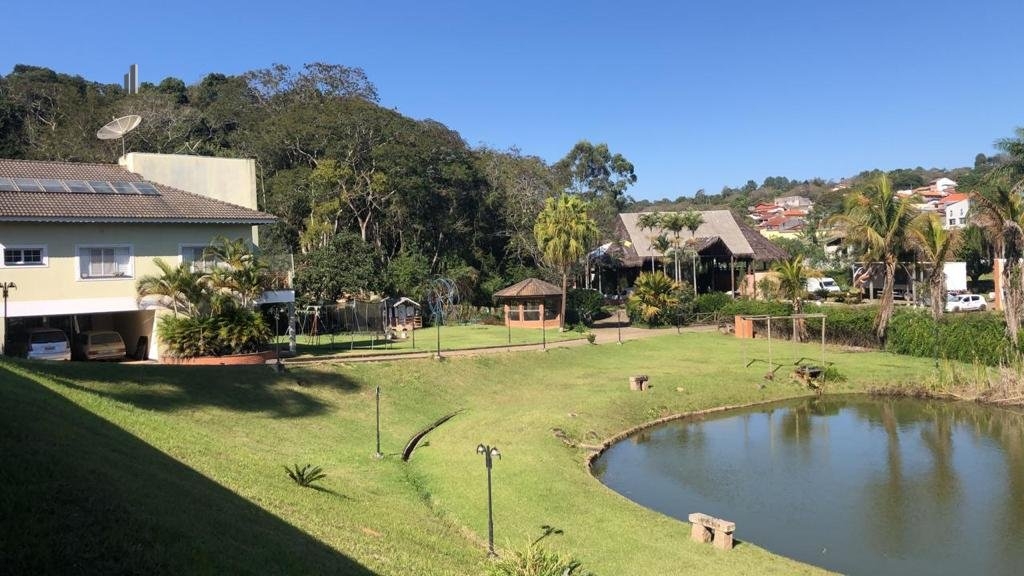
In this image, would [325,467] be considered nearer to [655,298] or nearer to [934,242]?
[655,298]

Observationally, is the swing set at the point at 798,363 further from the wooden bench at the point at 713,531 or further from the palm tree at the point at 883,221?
the wooden bench at the point at 713,531

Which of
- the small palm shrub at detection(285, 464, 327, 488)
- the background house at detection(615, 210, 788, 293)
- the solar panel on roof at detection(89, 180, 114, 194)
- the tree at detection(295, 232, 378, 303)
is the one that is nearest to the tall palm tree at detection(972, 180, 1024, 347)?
the background house at detection(615, 210, 788, 293)

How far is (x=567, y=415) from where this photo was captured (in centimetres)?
2308

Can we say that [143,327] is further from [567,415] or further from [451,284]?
[451,284]

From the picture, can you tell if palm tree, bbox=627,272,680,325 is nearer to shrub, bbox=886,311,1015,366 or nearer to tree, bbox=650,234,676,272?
tree, bbox=650,234,676,272

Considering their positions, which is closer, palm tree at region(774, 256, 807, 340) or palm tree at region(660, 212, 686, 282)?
palm tree at region(774, 256, 807, 340)

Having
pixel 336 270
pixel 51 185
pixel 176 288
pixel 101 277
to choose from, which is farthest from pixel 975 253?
pixel 51 185

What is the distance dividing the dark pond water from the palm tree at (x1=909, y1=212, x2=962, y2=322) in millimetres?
10253

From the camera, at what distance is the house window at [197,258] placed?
90.1 ft

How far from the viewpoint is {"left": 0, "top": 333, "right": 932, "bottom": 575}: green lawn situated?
7.69 metres

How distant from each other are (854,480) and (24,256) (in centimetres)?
2636

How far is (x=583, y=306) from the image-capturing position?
4975cm

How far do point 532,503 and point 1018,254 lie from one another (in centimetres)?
3023

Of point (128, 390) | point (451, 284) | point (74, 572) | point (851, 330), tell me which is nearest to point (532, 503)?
point (74, 572)
